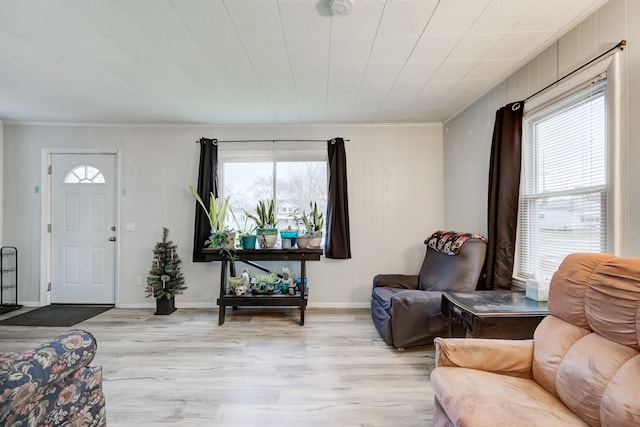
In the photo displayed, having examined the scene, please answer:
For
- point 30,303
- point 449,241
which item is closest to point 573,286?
point 449,241

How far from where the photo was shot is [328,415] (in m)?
1.78

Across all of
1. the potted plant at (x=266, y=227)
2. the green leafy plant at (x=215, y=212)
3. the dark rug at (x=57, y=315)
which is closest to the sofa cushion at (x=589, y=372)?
the potted plant at (x=266, y=227)

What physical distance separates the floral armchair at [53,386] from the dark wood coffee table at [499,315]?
204 cm

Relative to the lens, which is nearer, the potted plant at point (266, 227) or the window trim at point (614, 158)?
the window trim at point (614, 158)

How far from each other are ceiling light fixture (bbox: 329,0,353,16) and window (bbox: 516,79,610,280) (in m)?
1.58

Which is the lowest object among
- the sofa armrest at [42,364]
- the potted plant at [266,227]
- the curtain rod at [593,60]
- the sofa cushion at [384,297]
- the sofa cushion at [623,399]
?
the sofa cushion at [384,297]

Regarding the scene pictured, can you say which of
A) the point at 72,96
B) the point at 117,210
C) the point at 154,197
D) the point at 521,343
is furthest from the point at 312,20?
the point at 117,210

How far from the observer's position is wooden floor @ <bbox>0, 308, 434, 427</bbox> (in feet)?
5.88

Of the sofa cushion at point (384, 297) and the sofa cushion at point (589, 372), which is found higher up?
the sofa cushion at point (589, 372)

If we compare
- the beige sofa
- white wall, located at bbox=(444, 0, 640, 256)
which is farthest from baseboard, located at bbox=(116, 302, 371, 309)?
the beige sofa

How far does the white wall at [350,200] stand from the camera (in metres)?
3.88

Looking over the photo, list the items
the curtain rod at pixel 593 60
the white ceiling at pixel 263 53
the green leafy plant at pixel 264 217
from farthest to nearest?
the green leafy plant at pixel 264 217
the white ceiling at pixel 263 53
the curtain rod at pixel 593 60

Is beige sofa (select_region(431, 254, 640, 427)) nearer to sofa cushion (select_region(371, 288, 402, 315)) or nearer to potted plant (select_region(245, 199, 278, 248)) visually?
sofa cushion (select_region(371, 288, 402, 315))

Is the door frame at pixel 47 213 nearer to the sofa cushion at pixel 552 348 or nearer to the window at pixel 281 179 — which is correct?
the window at pixel 281 179
